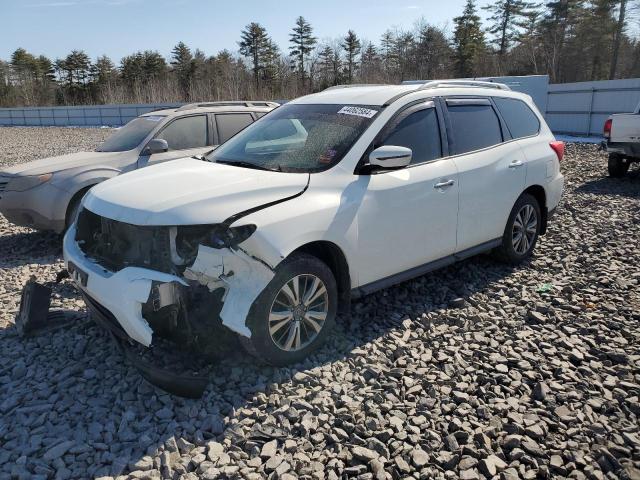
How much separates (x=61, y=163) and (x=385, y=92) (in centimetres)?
449

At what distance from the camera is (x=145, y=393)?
132 inches

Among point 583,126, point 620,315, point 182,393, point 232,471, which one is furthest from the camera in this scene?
point 583,126

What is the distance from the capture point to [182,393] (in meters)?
3.20

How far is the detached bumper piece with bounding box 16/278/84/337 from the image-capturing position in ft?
13.4

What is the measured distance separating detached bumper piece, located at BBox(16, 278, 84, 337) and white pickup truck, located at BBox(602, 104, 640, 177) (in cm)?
1091

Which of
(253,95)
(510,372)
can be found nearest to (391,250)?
(510,372)

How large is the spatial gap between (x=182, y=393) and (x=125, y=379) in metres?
0.55

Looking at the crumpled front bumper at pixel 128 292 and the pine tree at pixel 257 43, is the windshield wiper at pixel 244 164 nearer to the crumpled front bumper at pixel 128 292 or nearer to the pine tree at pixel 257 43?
the crumpled front bumper at pixel 128 292

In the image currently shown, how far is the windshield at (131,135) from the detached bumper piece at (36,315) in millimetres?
3358

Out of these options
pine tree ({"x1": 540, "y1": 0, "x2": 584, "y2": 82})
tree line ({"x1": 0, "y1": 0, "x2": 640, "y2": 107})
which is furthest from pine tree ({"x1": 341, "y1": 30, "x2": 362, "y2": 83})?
pine tree ({"x1": 540, "y1": 0, "x2": 584, "y2": 82})

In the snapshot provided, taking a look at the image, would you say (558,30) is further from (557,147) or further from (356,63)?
(557,147)

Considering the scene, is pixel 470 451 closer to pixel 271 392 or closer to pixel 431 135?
pixel 271 392

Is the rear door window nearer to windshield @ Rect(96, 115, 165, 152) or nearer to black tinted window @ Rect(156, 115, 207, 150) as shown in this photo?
black tinted window @ Rect(156, 115, 207, 150)

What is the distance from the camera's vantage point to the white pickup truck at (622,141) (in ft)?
35.1
